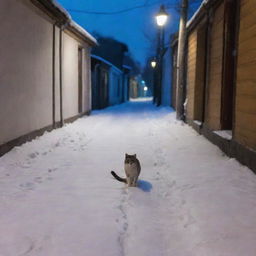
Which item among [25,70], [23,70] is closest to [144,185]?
[23,70]

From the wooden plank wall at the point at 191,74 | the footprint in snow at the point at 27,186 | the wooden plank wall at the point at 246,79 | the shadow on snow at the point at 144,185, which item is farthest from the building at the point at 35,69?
the wooden plank wall at the point at 246,79

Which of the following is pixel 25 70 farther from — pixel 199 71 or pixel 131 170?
pixel 199 71

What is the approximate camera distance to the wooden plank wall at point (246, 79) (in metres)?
6.01

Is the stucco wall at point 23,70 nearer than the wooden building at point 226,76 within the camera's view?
No

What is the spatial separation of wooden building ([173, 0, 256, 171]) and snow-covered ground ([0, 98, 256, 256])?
533 millimetres

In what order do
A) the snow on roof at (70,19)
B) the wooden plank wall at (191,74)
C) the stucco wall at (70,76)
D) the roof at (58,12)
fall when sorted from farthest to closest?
the stucco wall at (70,76) < the wooden plank wall at (191,74) < the snow on roof at (70,19) < the roof at (58,12)

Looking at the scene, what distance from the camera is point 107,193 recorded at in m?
4.91

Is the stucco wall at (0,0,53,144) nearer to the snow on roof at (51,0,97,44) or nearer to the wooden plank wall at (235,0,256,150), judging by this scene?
the snow on roof at (51,0,97,44)

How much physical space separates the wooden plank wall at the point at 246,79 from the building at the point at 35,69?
407 centimetres

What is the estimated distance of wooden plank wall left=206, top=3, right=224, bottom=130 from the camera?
8.88m

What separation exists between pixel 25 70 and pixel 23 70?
17cm

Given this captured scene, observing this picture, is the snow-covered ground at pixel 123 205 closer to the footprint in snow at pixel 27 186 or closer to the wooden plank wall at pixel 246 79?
the footprint in snow at pixel 27 186

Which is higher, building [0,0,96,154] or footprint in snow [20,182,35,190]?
building [0,0,96,154]

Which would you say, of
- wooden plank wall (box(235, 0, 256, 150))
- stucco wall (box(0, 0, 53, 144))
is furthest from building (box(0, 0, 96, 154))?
wooden plank wall (box(235, 0, 256, 150))
